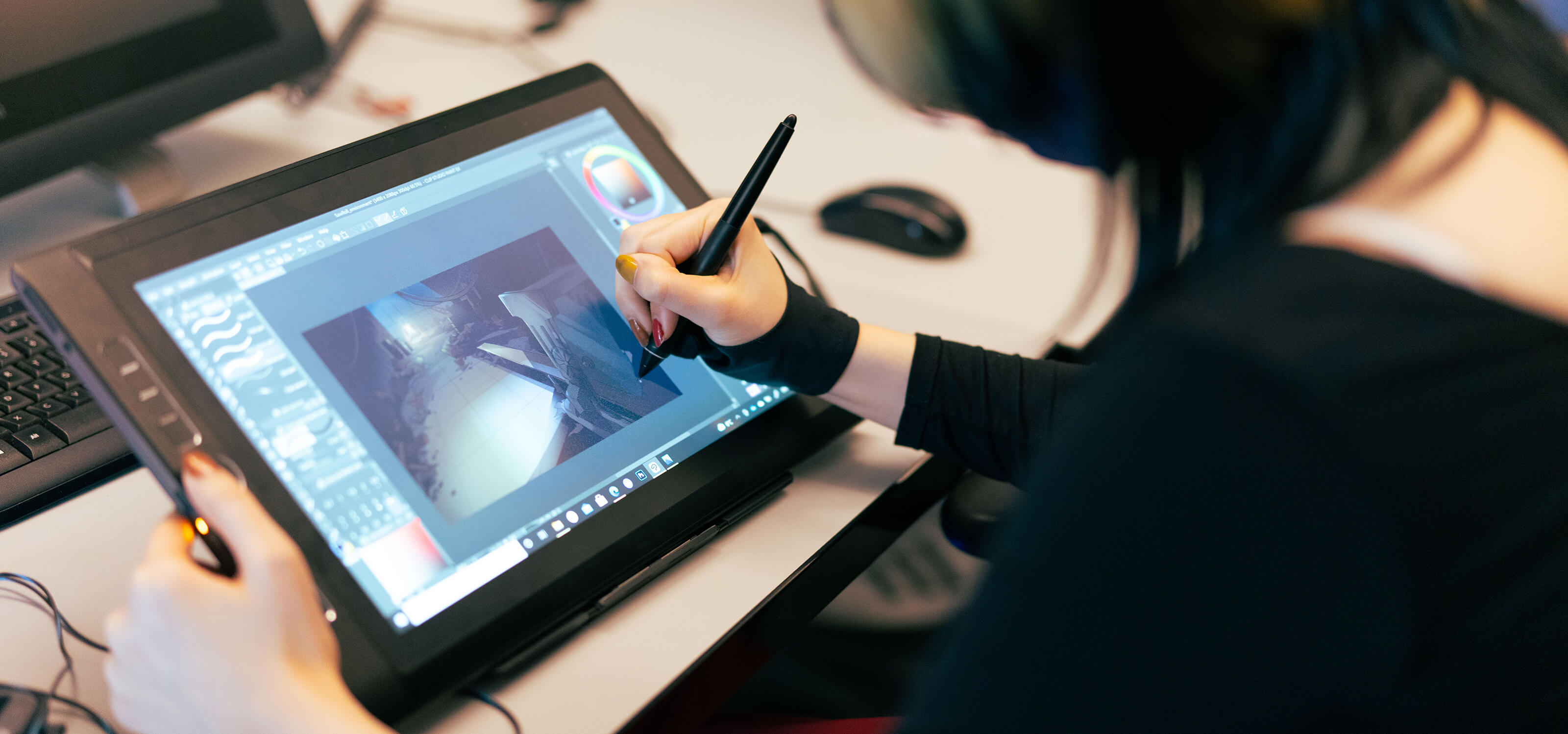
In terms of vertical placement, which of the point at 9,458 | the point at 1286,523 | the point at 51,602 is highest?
the point at 9,458

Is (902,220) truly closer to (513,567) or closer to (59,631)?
(513,567)

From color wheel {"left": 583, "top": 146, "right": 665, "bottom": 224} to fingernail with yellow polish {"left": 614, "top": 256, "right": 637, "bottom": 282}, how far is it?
0.08 meters

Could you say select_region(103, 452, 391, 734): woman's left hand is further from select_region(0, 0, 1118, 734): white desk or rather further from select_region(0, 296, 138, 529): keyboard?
select_region(0, 296, 138, 529): keyboard

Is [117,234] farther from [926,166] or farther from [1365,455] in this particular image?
[926,166]

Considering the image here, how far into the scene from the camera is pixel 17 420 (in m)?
0.64

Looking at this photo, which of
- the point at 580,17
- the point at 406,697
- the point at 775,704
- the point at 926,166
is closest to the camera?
the point at 406,697

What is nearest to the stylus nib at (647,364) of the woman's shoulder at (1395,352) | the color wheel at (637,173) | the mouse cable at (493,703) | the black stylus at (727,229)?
the black stylus at (727,229)

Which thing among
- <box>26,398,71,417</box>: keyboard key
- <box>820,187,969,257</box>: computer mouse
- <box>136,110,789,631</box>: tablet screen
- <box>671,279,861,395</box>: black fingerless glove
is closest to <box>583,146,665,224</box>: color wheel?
<box>136,110,789,631</box>: tablet screen

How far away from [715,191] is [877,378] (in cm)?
37

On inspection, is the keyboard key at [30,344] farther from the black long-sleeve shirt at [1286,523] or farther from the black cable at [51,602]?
the black long-sleeve shirt at [1286,523]

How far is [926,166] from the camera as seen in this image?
1116 mm

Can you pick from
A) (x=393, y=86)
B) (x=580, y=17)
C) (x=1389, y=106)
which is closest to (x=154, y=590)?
(x=1389, y=106)

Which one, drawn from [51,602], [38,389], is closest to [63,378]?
[38,389]

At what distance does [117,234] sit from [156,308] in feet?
0.16
